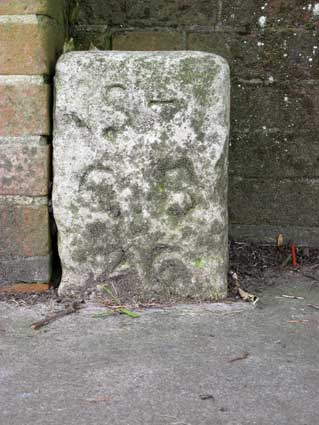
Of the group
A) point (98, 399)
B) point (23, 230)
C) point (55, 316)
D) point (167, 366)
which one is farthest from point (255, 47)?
point (98, 399)

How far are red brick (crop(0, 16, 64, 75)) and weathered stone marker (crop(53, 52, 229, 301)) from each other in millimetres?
101

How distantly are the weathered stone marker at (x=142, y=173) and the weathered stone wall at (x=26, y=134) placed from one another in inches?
3.6

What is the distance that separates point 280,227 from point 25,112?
1412 mm

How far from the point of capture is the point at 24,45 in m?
2.35

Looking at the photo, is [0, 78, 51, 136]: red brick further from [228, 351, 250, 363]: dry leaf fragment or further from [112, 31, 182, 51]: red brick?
[228, 351, 250, 363]: dry leaf fragment

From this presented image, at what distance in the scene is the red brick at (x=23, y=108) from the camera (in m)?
2.38

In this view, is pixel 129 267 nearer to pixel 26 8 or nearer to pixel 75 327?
pixel 75 327

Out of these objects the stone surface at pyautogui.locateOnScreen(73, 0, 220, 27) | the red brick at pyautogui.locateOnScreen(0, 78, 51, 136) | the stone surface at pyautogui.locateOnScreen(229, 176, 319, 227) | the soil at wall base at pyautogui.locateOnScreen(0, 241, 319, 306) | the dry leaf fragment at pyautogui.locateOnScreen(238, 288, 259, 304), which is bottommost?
the soil at wall base at pyautogui.locateOnScreen(0, 241, 319, 306)

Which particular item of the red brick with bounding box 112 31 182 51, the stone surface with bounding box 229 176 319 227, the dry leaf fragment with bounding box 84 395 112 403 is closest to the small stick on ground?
the dry leaf fragment with bounding box 84 395 112 403

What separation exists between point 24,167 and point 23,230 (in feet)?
0.82

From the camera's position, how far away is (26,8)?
233 cm

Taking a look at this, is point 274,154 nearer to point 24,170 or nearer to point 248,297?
point 248,297

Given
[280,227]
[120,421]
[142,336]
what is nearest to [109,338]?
[142,336]

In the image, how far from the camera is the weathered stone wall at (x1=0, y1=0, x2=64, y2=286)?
2.34 metres
